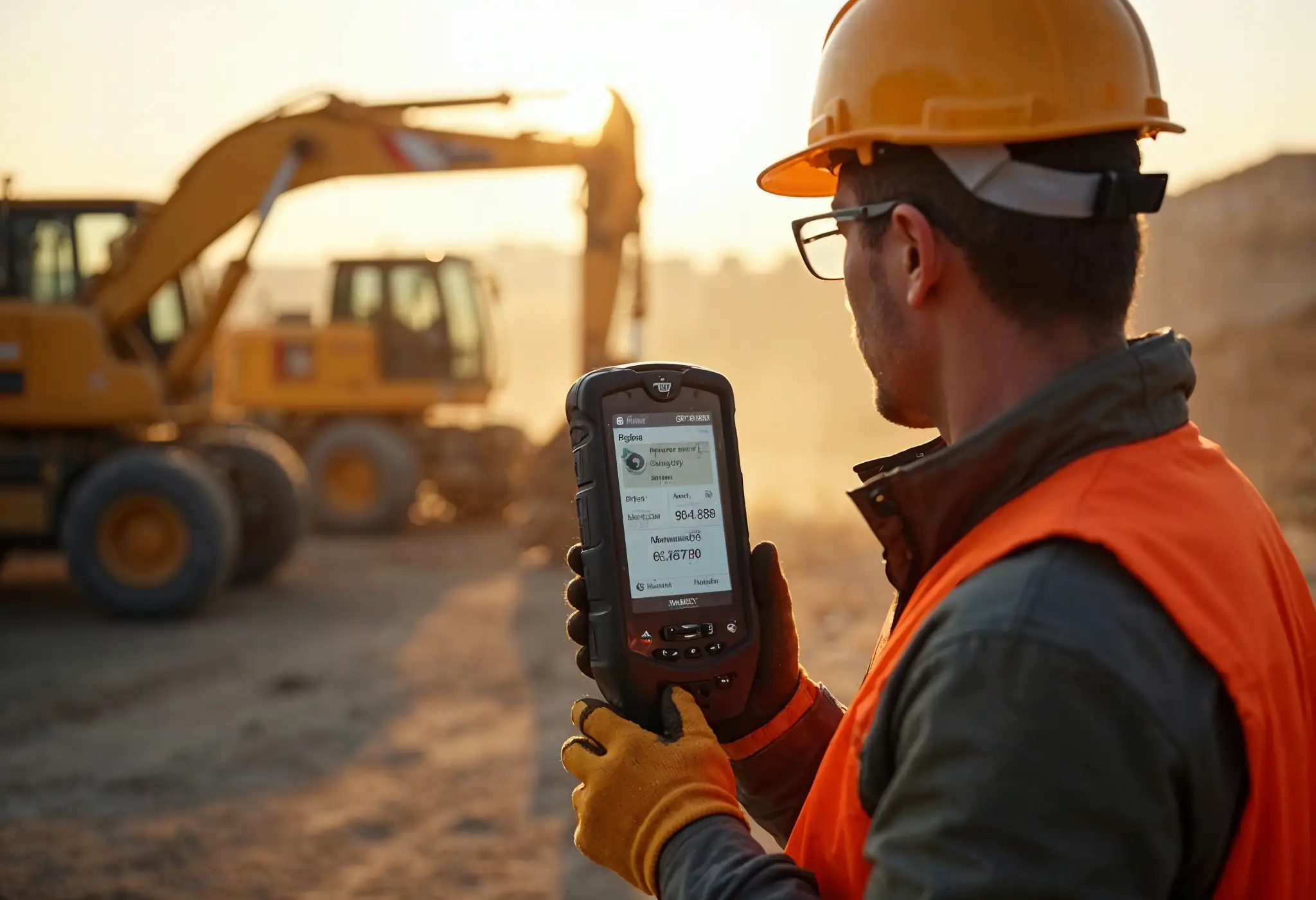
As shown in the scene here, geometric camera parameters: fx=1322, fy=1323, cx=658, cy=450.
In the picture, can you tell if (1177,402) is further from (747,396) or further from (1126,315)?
(747,396)

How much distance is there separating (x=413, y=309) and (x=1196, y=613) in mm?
14843

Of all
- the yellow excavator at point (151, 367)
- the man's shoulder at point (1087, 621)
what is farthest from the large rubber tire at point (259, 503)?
the man's shoulder at point (1087, 621)

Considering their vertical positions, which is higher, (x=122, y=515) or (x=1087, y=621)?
(x=1087, y=621)

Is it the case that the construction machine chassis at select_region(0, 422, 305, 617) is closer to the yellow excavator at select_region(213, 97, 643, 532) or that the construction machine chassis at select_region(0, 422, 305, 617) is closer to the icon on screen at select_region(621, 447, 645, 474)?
the yellow excavator at select_region(213, 97, 643, 532)

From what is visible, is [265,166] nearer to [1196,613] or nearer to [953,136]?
[953,136]

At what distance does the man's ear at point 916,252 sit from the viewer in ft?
5.24

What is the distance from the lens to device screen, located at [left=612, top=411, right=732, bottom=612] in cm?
207

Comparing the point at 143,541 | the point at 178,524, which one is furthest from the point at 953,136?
the point at 143,541

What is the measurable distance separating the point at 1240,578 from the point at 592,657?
3.04 feet

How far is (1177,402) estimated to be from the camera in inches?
61.0

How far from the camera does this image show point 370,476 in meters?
15.0

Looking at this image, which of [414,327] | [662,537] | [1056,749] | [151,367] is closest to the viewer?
[1056,749]

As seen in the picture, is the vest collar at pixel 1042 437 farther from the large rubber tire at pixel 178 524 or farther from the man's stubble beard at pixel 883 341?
the large rubber tire at pixel 178 524

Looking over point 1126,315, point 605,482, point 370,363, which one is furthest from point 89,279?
point 1126,315
